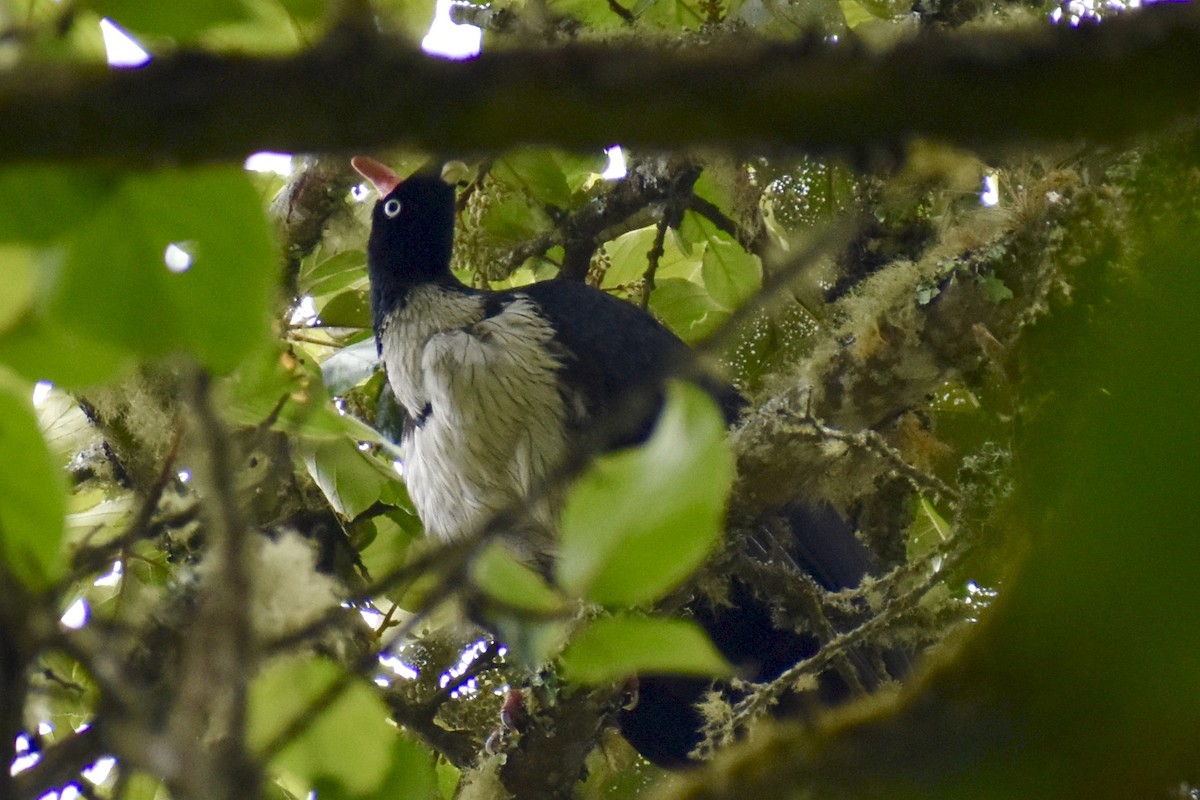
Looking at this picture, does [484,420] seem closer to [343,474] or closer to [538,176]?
[343,474]

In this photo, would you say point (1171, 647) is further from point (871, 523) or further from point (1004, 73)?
point (871, 523)

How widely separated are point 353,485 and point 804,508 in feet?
4.40

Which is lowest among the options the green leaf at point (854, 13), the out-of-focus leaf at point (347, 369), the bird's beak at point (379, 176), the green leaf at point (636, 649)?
the bird's beak at point (379, 176)

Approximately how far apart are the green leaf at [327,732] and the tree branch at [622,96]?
0.56 meters

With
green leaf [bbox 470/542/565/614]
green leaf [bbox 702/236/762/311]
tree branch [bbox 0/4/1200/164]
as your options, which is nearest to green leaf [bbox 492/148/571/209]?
green leaf [bbox 702/236/762/311]

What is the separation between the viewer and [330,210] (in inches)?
163

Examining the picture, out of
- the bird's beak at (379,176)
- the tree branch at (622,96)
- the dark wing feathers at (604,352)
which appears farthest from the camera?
the bird's beak at (379,176)

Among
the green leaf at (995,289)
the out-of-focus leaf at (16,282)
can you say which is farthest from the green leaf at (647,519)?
the green leaf at (995,289)

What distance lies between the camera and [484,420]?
363cm

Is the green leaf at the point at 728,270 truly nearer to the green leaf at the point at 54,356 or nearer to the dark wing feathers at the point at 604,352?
the dark wing feathers at the point at 604,352

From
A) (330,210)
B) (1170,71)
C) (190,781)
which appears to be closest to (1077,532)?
(1170,71)

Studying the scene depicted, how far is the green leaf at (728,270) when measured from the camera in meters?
3.98

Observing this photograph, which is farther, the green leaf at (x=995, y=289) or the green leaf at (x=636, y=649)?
the green leaf at (x=995, y=289)

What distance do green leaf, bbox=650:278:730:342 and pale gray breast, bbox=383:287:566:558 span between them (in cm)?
74
